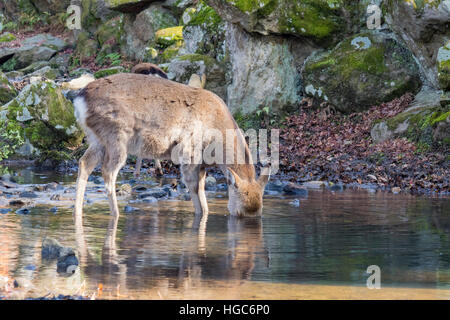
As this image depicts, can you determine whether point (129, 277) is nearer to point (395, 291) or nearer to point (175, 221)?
point (395, 291)

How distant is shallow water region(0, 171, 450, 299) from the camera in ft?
20.4

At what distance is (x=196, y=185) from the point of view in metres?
11.4

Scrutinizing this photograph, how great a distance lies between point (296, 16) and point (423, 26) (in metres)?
4.38

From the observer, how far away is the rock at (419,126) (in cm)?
1605

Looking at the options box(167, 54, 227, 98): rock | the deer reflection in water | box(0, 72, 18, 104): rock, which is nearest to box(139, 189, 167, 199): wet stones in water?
the deer reflection in water

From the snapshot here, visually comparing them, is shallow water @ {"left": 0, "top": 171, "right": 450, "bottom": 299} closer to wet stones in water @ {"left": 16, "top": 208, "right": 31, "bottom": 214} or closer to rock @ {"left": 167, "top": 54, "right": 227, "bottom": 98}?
wet stones in water @ {"left": 16, "top": 208, "right": 31, "bottom": 214}

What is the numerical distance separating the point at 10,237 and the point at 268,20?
42.7 ft

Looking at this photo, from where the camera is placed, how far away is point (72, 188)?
1395 cm

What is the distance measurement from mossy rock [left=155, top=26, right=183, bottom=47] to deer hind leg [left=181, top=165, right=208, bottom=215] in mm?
17899

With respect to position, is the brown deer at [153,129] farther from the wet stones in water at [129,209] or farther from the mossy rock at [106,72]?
the mossy rock at [106,72]

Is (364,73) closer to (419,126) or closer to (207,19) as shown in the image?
(419,126)

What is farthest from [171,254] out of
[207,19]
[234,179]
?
[207,19]

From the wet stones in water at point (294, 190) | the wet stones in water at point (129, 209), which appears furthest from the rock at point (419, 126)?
the wet stones in water at point (129, 209)

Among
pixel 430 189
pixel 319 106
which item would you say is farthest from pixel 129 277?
pixel 319 106
